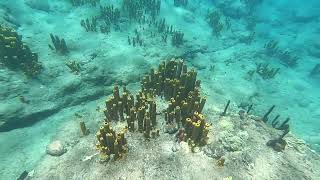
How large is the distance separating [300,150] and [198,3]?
1331 cm

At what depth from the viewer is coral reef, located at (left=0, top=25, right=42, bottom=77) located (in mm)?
8609

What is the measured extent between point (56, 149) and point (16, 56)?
3717 mm

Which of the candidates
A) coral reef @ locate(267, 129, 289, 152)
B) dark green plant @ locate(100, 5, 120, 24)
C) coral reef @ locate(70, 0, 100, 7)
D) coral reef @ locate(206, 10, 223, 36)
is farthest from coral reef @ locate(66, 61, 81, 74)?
coral reef @ locate(206, 10, 223, 36)

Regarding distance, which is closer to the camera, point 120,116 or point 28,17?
point 120,116

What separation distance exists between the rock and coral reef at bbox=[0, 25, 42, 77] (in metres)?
3.08

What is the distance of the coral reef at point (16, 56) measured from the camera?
28.2 feet

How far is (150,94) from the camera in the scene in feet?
24.3

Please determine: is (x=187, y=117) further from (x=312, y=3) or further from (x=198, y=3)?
(x=312, y=3)

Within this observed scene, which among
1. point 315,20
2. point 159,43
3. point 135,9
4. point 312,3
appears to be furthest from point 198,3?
point 312,3

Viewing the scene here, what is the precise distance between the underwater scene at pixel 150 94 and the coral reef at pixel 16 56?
0.04 m

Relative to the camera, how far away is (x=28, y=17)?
484 inches

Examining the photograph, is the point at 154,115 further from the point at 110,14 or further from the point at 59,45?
the point at 110,14

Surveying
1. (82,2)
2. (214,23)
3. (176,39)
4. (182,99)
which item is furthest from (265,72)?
(82,2)

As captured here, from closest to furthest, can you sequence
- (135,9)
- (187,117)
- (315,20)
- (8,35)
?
(187,117) → (8,35) → (135,9) → (315,20)
